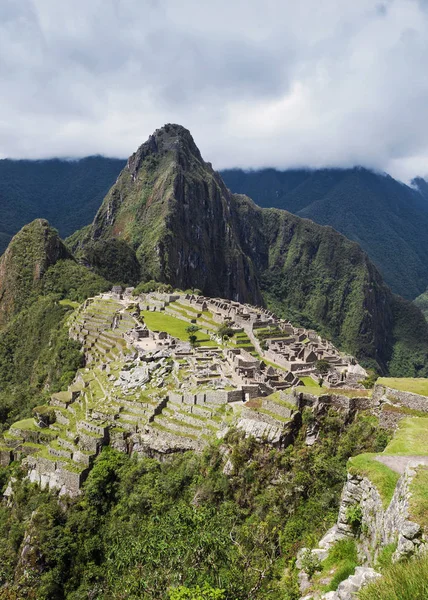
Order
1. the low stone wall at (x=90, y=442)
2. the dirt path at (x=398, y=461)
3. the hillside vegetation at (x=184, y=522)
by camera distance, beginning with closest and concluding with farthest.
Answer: the dirt path at (x=398, y=461) → the hillside vegetation at (x=184, y=522) → the low stone wall at (x=90, y=442)

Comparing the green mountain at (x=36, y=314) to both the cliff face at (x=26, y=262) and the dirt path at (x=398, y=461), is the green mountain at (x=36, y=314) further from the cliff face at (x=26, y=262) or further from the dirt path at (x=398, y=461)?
the dirt path at (x=398, y=461)

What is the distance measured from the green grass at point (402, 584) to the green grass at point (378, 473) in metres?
3.32

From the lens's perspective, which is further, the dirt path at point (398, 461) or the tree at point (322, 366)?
the tree at point (322, 366)

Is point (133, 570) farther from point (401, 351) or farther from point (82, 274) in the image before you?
point (401, 351)

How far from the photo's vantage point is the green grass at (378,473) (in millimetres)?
10984

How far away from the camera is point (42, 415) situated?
34000mm

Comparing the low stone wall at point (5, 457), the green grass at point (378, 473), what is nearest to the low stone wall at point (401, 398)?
the green grass at point (378, 473)

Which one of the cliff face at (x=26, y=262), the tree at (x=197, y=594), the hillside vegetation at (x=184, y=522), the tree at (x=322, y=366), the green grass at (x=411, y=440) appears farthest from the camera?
the cliff face at (x=26, y=262)

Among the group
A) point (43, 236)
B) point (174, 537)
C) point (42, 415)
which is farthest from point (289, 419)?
point (43, 236)

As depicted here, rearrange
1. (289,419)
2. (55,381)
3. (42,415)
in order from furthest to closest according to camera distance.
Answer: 1. (55,381)
2. (42,415)
3. (289,419)

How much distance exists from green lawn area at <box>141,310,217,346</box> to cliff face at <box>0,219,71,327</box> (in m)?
45.9

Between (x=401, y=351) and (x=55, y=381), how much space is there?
171 m

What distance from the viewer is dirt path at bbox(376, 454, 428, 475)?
1172 cm

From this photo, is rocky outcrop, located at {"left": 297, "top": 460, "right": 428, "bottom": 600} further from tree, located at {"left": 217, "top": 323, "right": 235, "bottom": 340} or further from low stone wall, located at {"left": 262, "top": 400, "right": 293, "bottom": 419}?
tree, located at {"left": 217, "top": 323, "right": 235, "bottom": 340}
